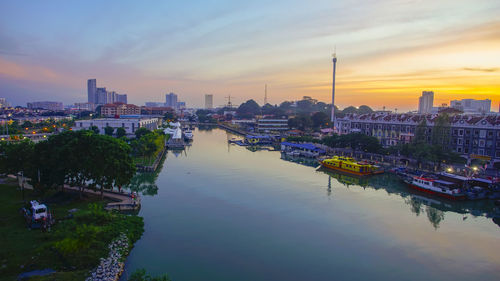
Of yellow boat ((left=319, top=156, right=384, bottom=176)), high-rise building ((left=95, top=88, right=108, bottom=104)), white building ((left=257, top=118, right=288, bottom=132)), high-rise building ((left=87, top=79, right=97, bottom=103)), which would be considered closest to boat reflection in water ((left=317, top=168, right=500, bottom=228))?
yellow boat ((left=319, top=156, right=384, bottom=176))

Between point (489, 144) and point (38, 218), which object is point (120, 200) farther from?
point (489, 144)

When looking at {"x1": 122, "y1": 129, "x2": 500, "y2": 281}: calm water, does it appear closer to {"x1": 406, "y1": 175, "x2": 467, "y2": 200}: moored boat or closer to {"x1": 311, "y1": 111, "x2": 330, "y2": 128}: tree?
{"x1": 406, "y1": 175, "x2": 467, "y2": 200}: moored boat

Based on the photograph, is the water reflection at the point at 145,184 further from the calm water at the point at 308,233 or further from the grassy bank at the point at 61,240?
the grassy bank at the point at 61,240

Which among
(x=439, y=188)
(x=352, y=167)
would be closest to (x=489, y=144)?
(x=439, y=188)

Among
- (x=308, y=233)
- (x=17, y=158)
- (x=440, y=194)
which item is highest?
(x=17, y=158)

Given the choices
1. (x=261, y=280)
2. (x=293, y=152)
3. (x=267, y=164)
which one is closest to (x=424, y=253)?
(x=261, y=280)

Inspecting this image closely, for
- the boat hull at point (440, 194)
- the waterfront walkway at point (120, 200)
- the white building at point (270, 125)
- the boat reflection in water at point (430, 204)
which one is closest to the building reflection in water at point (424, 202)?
the boat reflection in water at point (430, 204)
